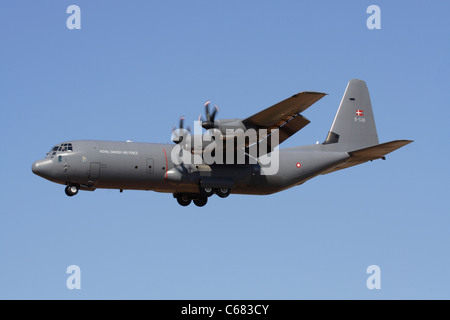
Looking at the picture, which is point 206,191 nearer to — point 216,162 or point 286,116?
point 216,162

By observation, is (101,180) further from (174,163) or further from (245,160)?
(245,160)

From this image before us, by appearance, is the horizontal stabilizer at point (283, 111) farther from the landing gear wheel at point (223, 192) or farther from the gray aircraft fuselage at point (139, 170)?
the landing gear wheel at point (223, 192)

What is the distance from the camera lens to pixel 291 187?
33469 millimetres

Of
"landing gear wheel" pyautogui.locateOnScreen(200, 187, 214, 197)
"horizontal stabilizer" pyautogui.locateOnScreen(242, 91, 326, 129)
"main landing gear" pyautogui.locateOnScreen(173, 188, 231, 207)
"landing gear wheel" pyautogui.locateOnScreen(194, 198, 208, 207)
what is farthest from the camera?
"landing gear wheel" pyautogui.locateOnScreen(194, 198, 208, 207)

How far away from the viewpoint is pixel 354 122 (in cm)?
3484

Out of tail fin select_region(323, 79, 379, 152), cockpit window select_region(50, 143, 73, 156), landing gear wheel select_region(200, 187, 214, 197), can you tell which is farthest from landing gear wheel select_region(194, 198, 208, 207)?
tail fin select_region(323, 79, 379, 152)

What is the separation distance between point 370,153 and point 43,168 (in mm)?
13112

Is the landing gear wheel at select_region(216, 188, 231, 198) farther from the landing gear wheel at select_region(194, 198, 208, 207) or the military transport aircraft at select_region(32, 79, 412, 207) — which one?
the landing gear wheel at select_region(194, 198, 208, 207)

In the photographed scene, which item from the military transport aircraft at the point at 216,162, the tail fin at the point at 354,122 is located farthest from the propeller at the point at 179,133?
the tail fin at the point at 354,122

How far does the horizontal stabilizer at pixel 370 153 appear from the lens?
31.2 m

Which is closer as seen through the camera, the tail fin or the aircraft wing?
the aircraft wing

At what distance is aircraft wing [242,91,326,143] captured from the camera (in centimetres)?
2864

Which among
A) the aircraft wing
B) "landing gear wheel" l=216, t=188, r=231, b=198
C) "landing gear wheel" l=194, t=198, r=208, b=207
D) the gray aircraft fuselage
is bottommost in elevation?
"landing gear wheel" l=194, t=198, r=208, b=207

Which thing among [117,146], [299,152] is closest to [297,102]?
[299,152]
